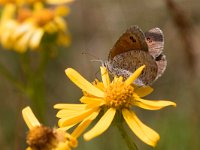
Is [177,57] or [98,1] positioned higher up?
[98,1]

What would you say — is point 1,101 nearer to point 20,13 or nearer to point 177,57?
point 20,13

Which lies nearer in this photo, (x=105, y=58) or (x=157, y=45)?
(x=157, y=45)

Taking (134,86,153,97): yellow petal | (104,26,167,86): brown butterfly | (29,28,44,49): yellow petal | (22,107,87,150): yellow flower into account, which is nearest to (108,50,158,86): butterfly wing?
(104,26,167,86): brown butterfly

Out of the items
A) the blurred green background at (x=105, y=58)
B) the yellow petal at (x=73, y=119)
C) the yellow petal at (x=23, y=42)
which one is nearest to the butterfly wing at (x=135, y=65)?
the yellow petal at (x=73, y=119)

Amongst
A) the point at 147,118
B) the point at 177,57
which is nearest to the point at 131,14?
the point at 177,57

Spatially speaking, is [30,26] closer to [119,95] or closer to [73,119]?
[119,95]

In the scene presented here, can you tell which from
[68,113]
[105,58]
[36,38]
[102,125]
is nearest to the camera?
[102,125]

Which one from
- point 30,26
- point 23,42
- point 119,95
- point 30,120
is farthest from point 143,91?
point 30,26
